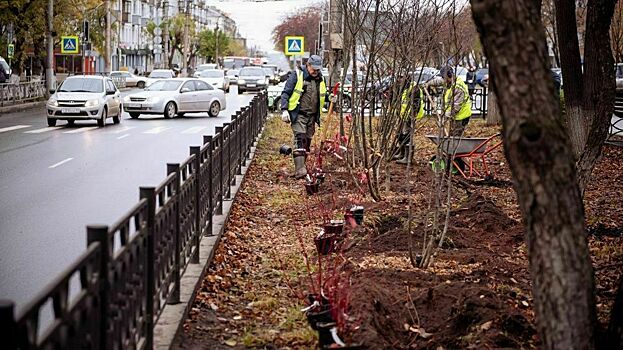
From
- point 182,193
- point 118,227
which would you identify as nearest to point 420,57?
point 182,193

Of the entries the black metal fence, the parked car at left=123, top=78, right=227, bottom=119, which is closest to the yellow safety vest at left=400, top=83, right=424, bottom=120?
the black metal fence

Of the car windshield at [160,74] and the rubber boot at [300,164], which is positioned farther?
the car windshield at [160,74]

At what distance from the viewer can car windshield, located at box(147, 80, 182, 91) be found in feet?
124

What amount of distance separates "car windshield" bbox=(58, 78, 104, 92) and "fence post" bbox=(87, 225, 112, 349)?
29.2m

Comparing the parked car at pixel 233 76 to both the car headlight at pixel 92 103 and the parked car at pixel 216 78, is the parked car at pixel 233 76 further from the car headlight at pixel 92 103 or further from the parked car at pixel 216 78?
the car headlight at pixel 92 103

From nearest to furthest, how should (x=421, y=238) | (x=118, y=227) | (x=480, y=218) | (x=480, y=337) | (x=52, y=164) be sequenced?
(x=118, y=227)
(x=480, y=337)
(x=421, y=238)
(x=480, y=218)
(x=52, y=164)

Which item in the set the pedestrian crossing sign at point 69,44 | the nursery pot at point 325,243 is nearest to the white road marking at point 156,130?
the pedestrian crossing sign at point 69,44

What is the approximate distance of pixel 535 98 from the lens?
175 inches

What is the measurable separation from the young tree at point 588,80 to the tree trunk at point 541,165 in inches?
220

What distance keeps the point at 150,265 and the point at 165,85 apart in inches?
1285

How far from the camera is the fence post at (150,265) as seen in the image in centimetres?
577

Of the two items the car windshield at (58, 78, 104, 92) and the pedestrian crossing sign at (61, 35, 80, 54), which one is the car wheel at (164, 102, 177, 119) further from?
the pedestrian crossing sign at (61, 35, 80, 54)

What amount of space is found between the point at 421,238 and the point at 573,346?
5838 millimetres

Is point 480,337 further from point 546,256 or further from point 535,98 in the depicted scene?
point 535,98
